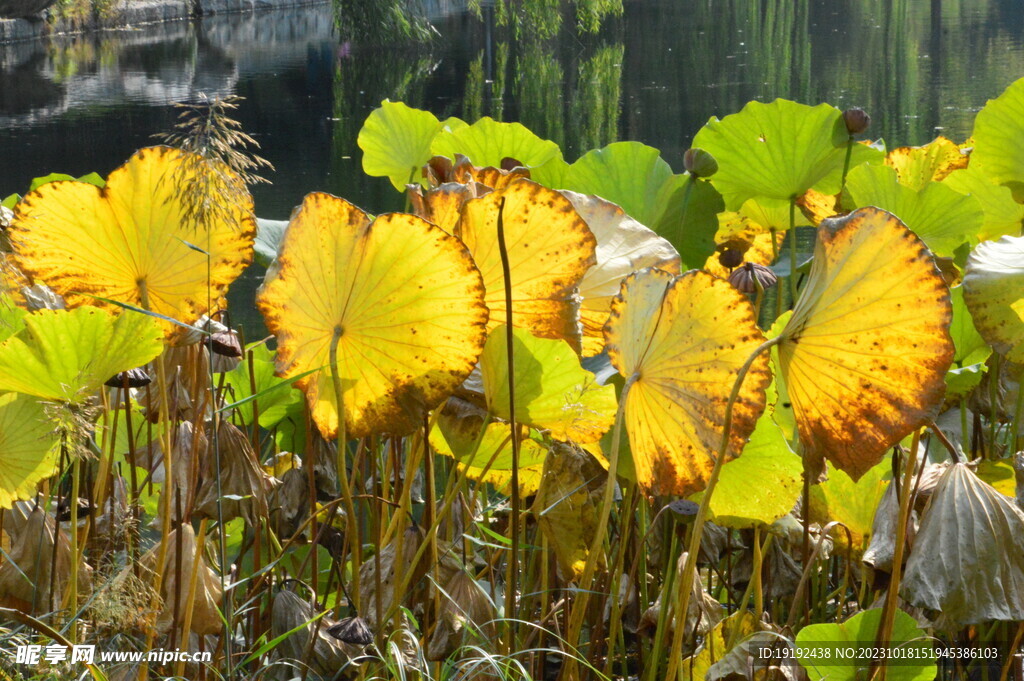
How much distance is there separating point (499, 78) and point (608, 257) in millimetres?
9312

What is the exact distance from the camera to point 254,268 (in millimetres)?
3215

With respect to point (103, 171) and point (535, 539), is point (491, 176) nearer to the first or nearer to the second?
point (535, 539)

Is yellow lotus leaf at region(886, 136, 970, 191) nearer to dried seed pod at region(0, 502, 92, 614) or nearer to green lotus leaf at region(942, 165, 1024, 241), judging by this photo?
green lotus leaf at region(942, 165, 1024, 241)

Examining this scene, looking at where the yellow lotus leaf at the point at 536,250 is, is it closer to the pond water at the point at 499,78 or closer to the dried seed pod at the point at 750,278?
the dried seed pod at the point at 750,278

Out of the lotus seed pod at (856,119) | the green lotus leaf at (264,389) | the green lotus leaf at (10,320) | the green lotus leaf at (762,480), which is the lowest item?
the green lotus leaf at (264,389)

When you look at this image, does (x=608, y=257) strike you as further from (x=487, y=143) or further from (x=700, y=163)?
(x=487, y=143)

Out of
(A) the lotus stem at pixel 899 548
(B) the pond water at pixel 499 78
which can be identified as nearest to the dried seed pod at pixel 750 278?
(A) the lotus stem at pixel 899 548

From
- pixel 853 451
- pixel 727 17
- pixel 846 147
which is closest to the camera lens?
pixel 853 451

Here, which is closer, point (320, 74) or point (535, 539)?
point (535, 539)

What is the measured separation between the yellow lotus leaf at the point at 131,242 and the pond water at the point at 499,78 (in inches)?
99.7

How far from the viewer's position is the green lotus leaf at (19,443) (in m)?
0.58

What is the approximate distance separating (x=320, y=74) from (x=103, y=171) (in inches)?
215

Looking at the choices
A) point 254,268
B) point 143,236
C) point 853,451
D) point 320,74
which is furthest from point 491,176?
point 320,74

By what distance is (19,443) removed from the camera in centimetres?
59
